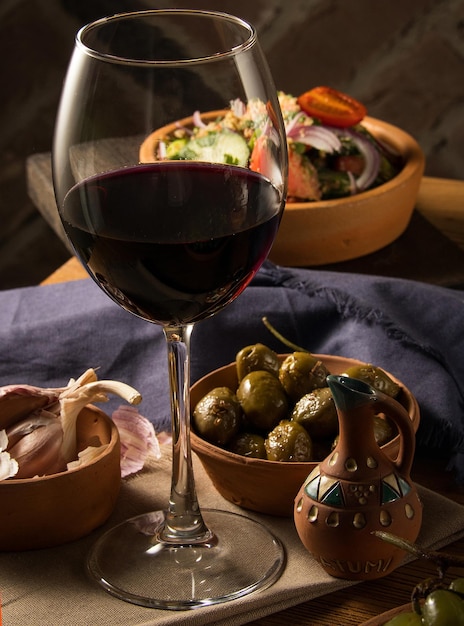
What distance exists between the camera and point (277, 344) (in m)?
1.07

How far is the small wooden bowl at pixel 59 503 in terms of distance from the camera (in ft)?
2.52

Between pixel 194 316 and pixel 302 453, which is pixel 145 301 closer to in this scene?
pixel 194 316

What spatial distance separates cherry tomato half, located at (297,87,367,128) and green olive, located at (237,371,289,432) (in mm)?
634

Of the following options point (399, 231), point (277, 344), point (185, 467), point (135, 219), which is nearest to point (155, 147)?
point (135, 219)

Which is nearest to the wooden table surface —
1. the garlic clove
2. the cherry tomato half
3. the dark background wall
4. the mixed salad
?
the garlic clove

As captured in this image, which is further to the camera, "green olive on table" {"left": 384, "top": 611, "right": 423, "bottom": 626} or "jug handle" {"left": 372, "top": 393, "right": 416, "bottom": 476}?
"jug handle" {"left": 372, "top": 393, "right": 416, "bottom": 476}

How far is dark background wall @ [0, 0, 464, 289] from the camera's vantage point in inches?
94.3

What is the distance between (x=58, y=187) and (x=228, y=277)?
0.43ft

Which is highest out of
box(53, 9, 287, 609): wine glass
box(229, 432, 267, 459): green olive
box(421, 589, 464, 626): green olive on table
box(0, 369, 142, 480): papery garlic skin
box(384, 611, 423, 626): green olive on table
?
box(53, 9, 287, 609): wine glass

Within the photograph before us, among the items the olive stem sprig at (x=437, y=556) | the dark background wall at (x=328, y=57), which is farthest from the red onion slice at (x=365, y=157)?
the dark background wall at (x=328, y=57)

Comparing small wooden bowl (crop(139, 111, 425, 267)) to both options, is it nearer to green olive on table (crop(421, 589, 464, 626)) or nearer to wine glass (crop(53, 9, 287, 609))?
wine glass (crop(53, 9, 287, 609))

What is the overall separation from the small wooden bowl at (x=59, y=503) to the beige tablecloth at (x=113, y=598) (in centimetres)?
1

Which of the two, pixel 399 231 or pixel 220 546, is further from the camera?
pixel 399 231

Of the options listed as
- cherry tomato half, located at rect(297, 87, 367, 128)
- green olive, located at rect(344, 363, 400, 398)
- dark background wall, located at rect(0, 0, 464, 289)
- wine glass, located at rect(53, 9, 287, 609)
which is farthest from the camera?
dark background wall, located at rect(0, 0, 464, 289)
